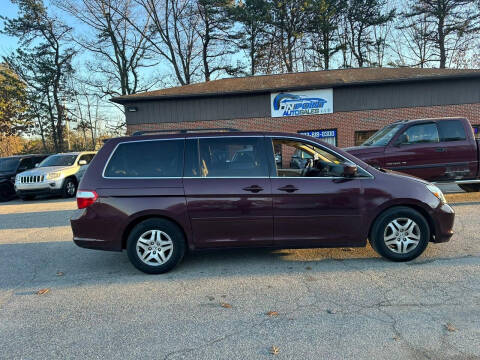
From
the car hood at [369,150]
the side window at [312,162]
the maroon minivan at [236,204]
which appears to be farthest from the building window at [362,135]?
the maroon minivan at [236,204]

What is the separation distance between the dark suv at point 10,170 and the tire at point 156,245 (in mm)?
11658

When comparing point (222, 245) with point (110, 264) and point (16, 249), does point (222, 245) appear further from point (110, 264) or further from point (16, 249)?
point (16, 249)

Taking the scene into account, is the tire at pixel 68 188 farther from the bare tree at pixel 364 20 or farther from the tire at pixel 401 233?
the bare tree at pixel 364 20

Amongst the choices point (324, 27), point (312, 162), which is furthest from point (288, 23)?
point (312, 162)

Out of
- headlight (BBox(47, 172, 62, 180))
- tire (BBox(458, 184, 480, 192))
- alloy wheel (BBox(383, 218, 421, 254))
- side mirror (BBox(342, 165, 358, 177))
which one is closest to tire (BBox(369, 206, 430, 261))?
alloy wheel (BBox(383, 218, 421, 254))

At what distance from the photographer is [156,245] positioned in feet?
12.5

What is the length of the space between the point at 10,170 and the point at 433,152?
15539 mm

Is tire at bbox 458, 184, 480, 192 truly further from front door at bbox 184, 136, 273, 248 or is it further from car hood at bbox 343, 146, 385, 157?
front door at bbox 184, 136, 273, 248

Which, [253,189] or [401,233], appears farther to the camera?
[401,233]

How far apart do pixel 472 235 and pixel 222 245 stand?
4184mm

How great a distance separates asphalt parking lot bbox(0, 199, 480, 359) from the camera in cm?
239

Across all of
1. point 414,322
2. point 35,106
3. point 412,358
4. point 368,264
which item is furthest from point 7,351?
point 35,106

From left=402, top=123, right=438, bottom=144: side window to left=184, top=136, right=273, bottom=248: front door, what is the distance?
4722 mm

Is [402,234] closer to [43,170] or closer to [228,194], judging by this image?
[228,194]
